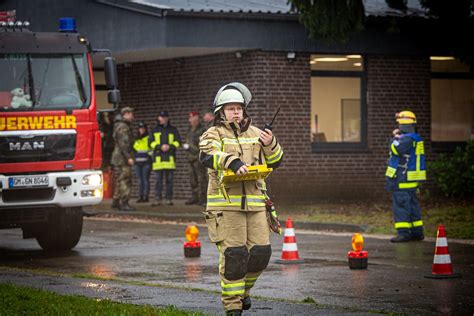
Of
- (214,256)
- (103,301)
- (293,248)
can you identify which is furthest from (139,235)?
(103,301)

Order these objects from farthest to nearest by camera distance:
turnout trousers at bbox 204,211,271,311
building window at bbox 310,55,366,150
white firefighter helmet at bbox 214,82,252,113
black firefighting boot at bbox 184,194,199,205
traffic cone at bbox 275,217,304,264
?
1. building window at bbox 310,55,366,150
2. black firefighting boot at bbox 184,194,199,205
3. traffic cone at bbox 275,217,304,264
4. white firefighter helmet at bbox 214,82,252,113
5. turnout trousers at bbox 204,211,271,311

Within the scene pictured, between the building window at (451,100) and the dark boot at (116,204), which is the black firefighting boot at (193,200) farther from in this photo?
the building window at (451,100)

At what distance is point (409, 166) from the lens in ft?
54.6

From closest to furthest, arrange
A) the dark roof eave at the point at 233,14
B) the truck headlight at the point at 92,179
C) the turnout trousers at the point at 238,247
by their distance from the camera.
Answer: the turnout trousers at the point at 238,247 < the truck headlight at the point at 92,179 < the dark roof eave at the point at 233,14

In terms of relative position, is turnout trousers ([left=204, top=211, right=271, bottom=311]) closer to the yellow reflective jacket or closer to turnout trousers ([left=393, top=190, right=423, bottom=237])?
the yellow reflective jacket

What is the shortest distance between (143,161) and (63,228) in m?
10.0

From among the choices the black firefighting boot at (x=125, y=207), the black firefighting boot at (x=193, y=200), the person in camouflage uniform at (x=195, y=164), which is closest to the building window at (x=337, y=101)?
the person in camouflage uniform at (x=195, y=164)

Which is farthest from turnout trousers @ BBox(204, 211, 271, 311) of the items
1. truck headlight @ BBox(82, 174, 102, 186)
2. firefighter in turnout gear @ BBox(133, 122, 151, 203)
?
firefighter in turnout gear @ BBox(133, 122, 151, 203)

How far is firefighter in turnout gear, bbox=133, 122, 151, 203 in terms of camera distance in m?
25.9

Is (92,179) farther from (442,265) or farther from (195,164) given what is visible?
(195,164)

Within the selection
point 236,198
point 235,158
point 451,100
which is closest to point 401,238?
point 236,198

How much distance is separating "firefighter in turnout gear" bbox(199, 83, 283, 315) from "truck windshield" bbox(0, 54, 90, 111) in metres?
6.72

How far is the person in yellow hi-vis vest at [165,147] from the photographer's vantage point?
25.0 meters

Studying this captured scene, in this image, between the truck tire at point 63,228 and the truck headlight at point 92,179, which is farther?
the truck tire at point 63,228
